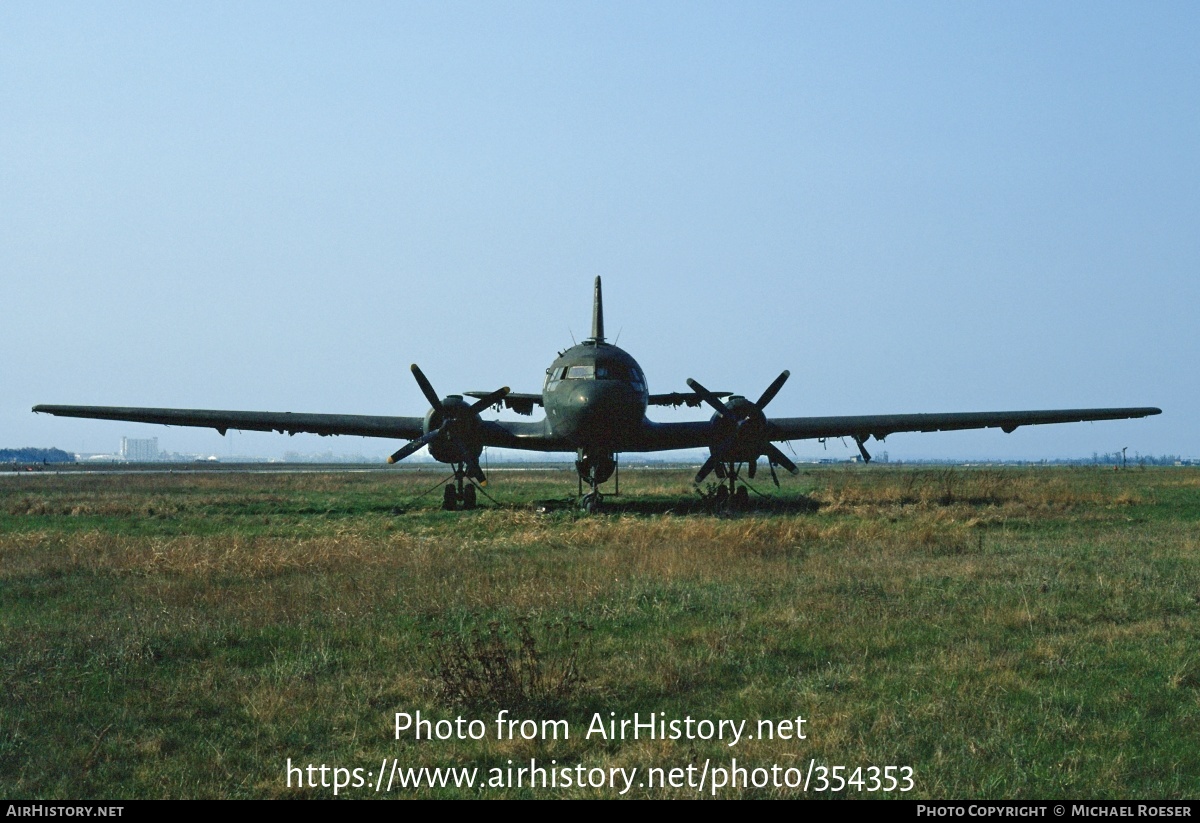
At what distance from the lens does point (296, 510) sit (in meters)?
27.7

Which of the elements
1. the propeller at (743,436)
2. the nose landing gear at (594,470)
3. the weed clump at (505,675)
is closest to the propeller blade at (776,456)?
the propeller at (743,436)

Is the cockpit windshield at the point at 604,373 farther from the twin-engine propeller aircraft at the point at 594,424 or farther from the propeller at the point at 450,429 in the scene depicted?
the propeller at the point at 450,429

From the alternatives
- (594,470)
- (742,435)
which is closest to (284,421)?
(594,470)

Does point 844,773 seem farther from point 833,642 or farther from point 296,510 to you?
point 296,510

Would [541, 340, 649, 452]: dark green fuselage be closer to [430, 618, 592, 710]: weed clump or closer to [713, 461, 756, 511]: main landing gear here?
[713, 461, 756, 511]: main landing gear

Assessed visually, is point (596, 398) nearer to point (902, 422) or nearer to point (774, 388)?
point (774, 388)

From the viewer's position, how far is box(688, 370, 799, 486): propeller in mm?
25500

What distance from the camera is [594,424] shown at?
80.1ft

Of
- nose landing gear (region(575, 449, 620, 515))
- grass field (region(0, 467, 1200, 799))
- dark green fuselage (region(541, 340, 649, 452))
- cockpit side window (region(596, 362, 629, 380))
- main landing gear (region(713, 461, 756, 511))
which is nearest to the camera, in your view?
grass field (region(0, 467, 1200, 799))

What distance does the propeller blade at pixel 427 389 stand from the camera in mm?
25875

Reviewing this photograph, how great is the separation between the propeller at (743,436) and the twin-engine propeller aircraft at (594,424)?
3 centimetres

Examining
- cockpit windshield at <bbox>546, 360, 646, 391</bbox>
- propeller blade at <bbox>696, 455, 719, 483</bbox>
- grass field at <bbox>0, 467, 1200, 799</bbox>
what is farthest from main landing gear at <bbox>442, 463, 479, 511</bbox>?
grass field at <bbox>0, 467, 1200, 799</bbox>

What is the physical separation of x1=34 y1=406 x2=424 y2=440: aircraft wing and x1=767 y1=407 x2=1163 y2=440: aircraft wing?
12108 millimetres

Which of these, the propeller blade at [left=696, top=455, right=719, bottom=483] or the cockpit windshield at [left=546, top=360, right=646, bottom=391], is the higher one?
the cockpit windshield at [left=546, top=360, right=646, bottom=391]
